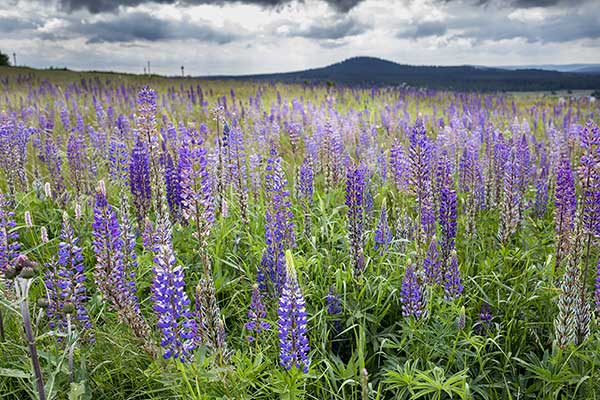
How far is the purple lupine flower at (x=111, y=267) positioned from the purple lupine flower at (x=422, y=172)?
2.10 metres

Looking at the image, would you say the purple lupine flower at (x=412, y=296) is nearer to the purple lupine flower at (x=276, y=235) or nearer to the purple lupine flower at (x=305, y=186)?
the purple lupine flower at (x=276, y=235)

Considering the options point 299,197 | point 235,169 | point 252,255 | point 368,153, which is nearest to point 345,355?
point 252,255

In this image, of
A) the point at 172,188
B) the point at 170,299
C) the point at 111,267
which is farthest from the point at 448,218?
the point at 172,188

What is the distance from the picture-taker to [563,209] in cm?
348

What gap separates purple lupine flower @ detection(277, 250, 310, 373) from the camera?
2.24 m

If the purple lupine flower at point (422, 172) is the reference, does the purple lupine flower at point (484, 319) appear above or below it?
below

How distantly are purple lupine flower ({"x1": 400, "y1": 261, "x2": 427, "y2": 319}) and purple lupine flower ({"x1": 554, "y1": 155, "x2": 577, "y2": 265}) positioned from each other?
1.24 m

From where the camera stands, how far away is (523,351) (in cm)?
326

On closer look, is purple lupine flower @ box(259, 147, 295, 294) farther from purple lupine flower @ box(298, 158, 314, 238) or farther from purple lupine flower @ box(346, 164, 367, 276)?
purple lupine flower @ box(298, 158, 314, 238)

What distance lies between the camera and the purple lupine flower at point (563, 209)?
3346 mm

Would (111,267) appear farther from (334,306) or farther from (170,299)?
(334,306)

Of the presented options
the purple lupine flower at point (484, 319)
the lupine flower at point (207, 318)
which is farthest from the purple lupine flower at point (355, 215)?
the lupine flower at point (207, 318)

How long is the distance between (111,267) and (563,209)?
3.17 m

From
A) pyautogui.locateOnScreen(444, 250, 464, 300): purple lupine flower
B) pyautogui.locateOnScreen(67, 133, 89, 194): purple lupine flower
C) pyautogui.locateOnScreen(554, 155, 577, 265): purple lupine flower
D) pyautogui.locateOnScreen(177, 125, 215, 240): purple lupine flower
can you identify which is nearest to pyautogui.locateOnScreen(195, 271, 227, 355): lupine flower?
pyautogui.locateOnScreen(177, 125, 215, 240): purple lupine flower
